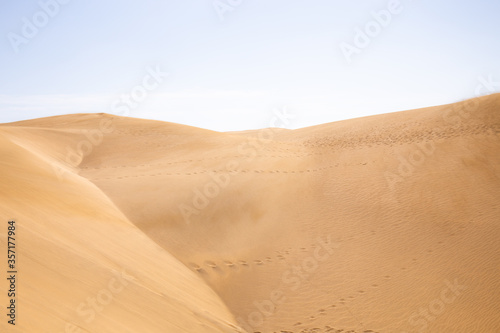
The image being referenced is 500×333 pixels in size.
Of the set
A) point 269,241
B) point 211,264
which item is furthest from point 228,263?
point 269,241

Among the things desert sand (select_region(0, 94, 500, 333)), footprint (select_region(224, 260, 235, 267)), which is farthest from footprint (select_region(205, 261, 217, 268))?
footprint (select_region(224, 260, 235, 267))

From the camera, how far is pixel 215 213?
34.3 ft

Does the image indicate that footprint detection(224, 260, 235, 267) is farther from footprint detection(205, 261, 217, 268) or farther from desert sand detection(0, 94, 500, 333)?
footprint detection(205, 261, 217, 268)

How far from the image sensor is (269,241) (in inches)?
360

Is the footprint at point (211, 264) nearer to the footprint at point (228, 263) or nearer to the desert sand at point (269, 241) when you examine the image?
the desert sand at point (269, 241)

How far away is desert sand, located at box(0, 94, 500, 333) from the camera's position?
507 centimetres

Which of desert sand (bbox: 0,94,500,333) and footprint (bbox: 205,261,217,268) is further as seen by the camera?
footprint (bbox: 205,261,217,268)

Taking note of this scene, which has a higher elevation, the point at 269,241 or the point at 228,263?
the point at 269,241

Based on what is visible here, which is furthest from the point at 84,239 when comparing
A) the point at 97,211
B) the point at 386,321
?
the point at 386,321

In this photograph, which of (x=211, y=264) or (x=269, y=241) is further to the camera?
(x=269, y=241)

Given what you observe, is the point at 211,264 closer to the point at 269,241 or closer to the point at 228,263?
the point at 228,263

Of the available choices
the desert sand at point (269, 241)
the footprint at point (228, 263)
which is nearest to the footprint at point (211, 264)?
the desert sand at point (269, 241)

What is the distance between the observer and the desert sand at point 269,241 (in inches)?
200

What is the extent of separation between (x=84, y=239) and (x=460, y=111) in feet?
59.4
